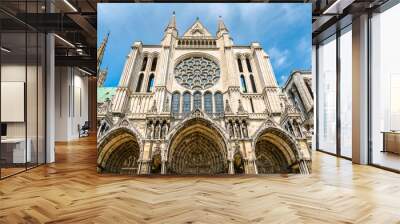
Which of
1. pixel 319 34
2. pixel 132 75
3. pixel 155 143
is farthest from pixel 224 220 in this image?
pixel 319 34

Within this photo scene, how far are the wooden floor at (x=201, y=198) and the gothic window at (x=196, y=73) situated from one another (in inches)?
68.3

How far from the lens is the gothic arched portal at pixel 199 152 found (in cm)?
578

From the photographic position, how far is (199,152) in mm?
5844

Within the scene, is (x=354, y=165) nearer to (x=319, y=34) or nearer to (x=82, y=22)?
(x=319, y=34)

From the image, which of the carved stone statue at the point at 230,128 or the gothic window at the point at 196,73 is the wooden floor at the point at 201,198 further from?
the gothic window at the point at 196,73

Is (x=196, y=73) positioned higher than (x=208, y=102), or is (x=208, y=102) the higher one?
(x=196, y=73)

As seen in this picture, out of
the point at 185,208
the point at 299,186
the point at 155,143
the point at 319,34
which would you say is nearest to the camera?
the point at 185,208

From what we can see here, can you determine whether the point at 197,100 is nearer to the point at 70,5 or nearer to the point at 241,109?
the point at 241,109

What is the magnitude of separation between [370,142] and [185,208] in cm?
517

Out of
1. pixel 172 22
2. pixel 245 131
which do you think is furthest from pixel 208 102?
pixel 172 22

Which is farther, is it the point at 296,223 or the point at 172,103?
the point at 172,103

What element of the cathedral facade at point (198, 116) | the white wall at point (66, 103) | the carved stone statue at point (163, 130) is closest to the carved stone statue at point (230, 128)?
the cathedral facade at point (198, 116)

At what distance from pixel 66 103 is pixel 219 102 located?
10.1 metres

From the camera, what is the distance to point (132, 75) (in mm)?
5734
